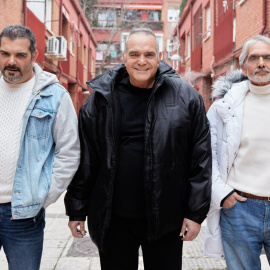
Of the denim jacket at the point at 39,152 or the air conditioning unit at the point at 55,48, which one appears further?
the air conditioning unit at the point at 55,48

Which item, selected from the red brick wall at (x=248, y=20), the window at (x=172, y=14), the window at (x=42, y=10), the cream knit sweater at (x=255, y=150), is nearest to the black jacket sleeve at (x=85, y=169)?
the cream knit sweater at (x=255, y=150)

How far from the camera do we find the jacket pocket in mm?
2576

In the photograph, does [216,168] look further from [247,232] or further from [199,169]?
[247,232]

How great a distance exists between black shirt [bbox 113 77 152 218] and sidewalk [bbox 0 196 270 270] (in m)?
1.95

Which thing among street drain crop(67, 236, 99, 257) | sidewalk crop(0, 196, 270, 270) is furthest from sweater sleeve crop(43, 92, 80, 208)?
street drain crop(67, 236, 99, 257)

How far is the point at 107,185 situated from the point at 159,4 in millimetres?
40304

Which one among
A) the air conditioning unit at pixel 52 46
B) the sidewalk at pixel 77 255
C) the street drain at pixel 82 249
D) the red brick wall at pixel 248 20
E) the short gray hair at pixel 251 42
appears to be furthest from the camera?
the air conditioning unit at pixel 52 46

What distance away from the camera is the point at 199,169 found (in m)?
2.65

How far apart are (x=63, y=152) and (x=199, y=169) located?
0.88 meters

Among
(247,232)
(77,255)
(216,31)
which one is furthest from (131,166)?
(216,31)

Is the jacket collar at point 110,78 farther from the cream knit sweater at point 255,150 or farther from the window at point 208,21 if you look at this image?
the window at point 208,21

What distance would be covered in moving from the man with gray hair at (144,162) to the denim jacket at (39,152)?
0.16 meters

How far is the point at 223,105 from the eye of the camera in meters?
2.78

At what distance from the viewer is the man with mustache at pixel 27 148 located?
2529 mm
